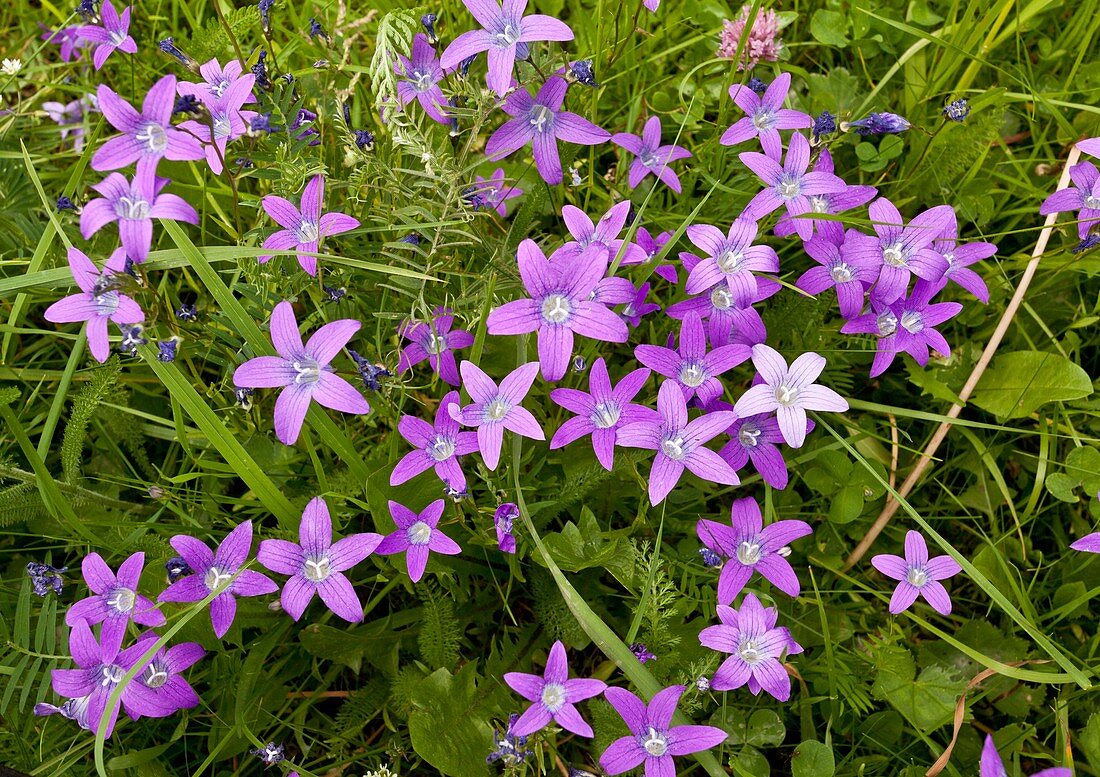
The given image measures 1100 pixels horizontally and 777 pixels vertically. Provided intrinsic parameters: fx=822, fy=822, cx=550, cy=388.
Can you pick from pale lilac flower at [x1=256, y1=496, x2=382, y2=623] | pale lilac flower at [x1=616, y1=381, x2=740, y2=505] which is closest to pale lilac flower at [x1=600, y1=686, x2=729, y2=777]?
pale lilac flower at [x1=616, y1=381, x2=740, y2=505]

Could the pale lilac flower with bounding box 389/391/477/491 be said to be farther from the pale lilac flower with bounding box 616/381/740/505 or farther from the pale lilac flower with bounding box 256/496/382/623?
the pale lilac flower with bounding box 616/381/740/505

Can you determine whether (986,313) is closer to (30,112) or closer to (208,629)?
(208,629)

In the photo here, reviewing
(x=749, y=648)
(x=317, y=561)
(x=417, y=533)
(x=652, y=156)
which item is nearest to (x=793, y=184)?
(x=652, y=156)

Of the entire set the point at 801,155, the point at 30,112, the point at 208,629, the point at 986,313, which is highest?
the point at 801,155

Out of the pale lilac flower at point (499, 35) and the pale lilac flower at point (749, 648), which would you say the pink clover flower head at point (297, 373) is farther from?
the pale lilac flower at point (749, 648)

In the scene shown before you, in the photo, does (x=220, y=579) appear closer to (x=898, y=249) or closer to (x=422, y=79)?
(x=422, y=79)

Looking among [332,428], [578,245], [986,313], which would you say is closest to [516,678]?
[332,428]
